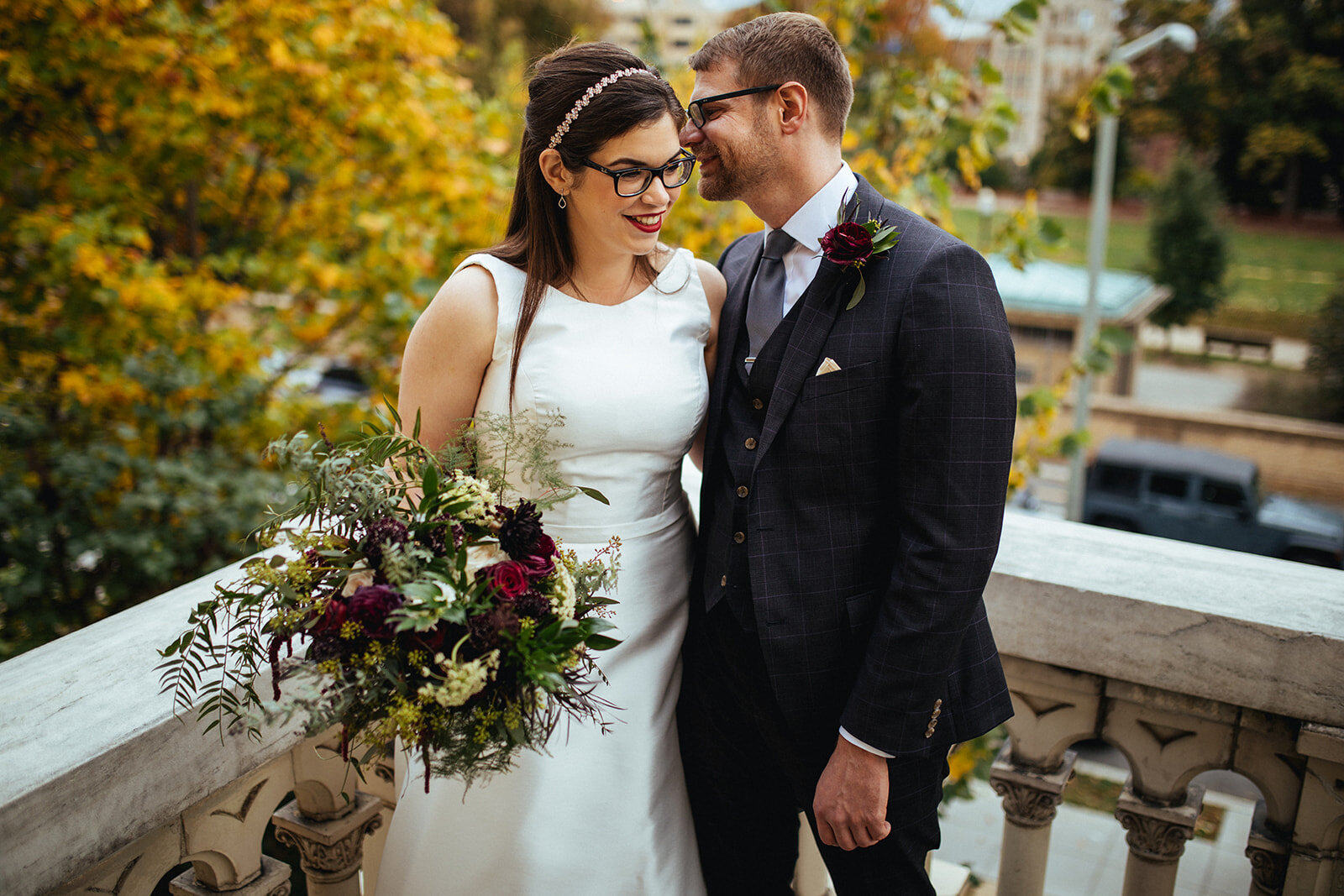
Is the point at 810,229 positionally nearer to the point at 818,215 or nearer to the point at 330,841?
the point at 818,215

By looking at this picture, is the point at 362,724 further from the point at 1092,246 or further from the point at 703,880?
the point at 1092,246

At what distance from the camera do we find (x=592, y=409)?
2035 millimetres

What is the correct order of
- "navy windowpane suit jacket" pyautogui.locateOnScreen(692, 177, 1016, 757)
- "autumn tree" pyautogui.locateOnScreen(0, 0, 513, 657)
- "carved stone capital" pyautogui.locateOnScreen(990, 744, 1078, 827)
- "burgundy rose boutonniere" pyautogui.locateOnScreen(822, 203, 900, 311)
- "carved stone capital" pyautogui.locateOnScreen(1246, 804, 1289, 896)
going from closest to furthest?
"navy windowpane suit jacket" pyautogui.locateOnScreen(692, 177, 1016, 757) < "burgundy rose boutonniere" pyautogui.locateOnScreen(822, 203, 900, 311) < "carved stone capital" pyautogui.locateOnScreen(1246, 804, 1289, 896) < "carved stone capital" pyautogui.locateOnScreen(990, 744, 1078, 827) < "autumn tree" pyautogui.locateOnScreen(0, 0, 513, 657)

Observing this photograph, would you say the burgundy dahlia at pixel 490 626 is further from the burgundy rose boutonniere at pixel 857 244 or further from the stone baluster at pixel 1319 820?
the stone baluster at pixel 1319 820

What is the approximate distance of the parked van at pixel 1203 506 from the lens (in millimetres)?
11492

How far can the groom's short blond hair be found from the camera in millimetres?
1917

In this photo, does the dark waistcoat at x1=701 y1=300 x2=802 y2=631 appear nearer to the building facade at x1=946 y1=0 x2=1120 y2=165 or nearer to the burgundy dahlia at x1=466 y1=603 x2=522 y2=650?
the burgundy dahlia at x1=466 y1=603 x2=522 y2=650

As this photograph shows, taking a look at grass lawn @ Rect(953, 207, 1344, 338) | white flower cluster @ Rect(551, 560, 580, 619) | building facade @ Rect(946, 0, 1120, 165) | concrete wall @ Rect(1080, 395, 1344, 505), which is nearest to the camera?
white flower cluster @ Rect(551, 560, 580, 619)

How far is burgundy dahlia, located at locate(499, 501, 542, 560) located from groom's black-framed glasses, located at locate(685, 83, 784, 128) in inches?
40.8

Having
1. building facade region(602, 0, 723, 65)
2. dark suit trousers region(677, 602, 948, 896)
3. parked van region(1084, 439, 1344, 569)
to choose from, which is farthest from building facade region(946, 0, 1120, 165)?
dark suit trousers region(677, 602, 948, 896)

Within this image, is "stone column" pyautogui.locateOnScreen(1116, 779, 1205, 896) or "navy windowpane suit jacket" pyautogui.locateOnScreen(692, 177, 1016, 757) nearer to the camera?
"navy windowpane suit jacket" pyautogui.locateOnScreen(692, 177, 1016, 757)

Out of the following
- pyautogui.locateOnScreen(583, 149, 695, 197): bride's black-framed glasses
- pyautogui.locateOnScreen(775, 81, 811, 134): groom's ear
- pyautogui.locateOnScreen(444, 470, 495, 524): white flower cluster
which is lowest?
pyautogui.locateOnScreen(444, 470, 495, 524): white flower cluster

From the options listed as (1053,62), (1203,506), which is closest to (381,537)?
(1203,506)

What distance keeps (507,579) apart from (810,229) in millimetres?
1044
